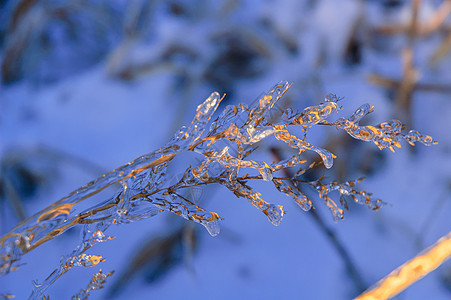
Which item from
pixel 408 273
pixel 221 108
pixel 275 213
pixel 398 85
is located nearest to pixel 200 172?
pixel 275 213

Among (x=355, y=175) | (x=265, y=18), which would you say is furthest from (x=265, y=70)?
(x=355, y=175)

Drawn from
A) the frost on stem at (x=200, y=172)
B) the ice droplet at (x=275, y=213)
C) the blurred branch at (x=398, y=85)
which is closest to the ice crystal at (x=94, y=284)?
the frost on stem at (x=200, y=172)

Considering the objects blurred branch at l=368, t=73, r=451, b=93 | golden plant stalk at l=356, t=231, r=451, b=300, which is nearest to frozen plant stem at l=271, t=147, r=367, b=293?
blurred branch at l=368, t=73, r=451, b=93

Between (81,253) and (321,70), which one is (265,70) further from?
(81,253)

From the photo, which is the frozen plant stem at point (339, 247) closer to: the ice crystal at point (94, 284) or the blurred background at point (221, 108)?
the blurred background at point (221, 108)

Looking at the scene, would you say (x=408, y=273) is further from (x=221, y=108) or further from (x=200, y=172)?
(x=221, y=108)

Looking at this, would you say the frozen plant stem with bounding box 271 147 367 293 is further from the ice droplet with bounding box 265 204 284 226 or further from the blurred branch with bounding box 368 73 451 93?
the ice droplet with bounding box 265 204 284 226

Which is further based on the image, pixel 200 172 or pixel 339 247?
pixel 339 247
